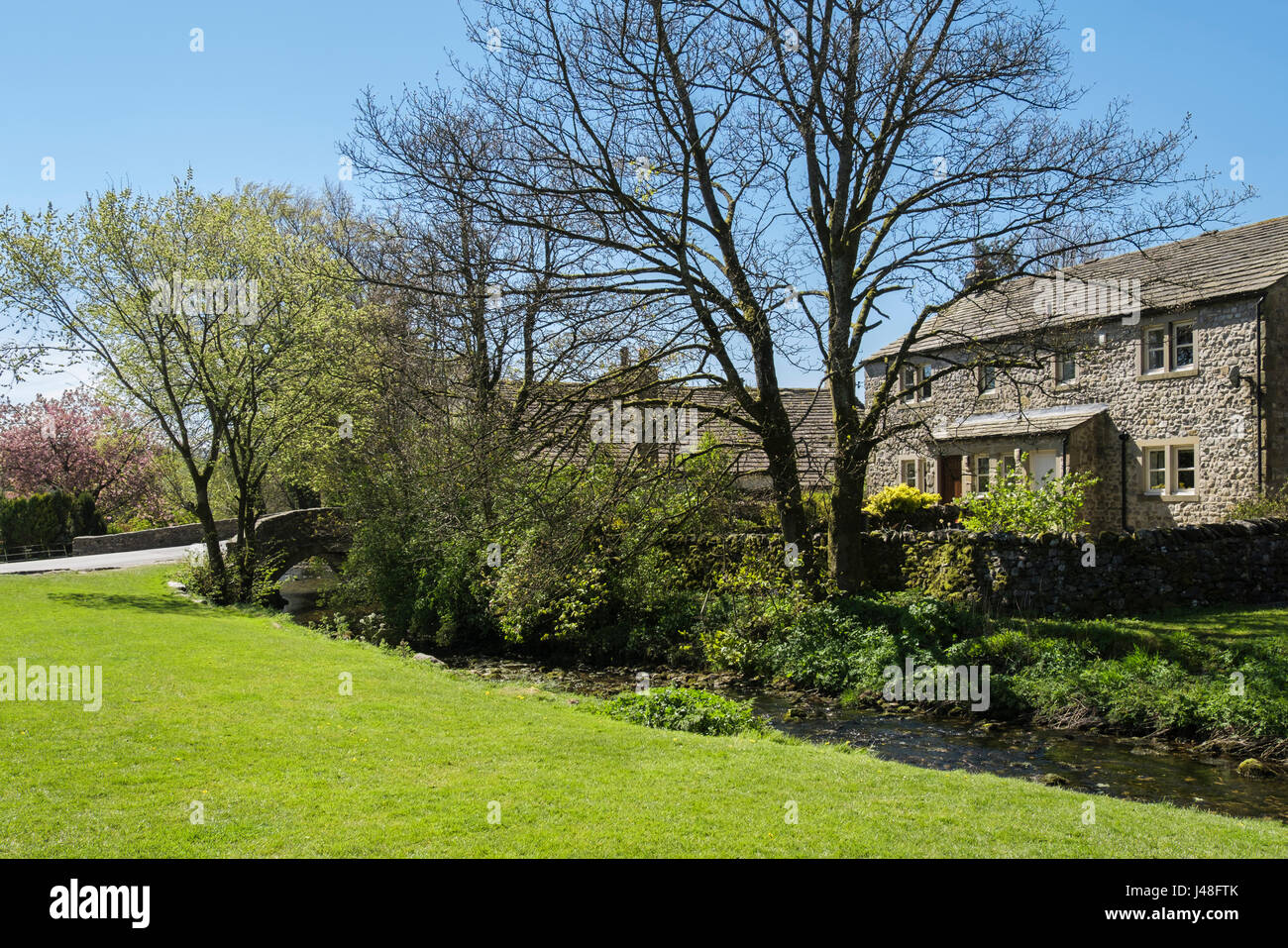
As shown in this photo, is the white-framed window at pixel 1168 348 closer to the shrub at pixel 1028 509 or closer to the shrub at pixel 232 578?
the shrub at pixel 1028 509

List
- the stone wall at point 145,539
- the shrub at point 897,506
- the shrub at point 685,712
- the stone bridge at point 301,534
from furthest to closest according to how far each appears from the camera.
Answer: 1. the stone wall at point 145,539
2. the stone bridge at point 301,534
3. the shrub at point 897,506
4. the shrub at point 685,712

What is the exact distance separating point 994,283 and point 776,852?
10739 mm

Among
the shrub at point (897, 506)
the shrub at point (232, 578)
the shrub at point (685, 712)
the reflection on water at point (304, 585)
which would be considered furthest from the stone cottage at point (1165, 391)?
the reflection on water at point (304, 585)

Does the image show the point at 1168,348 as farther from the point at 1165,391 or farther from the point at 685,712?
the point at 685,712

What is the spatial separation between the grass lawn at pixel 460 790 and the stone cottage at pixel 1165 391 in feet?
39.6

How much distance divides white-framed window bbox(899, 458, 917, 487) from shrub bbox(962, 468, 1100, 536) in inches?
A: 508

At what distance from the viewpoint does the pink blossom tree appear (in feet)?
133

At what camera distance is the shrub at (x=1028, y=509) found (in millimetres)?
17344

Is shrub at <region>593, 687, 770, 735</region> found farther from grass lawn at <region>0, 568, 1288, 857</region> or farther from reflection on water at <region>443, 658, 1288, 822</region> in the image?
reflection on water at <region>443, 658, 1288, 822</region>

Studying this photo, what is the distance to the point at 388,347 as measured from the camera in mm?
22500

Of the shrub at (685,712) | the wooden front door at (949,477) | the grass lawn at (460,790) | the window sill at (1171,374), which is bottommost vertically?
the shrub at (685,712)

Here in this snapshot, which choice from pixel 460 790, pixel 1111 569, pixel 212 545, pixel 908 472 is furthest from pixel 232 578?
pixel 908 472

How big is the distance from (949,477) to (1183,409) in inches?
310
